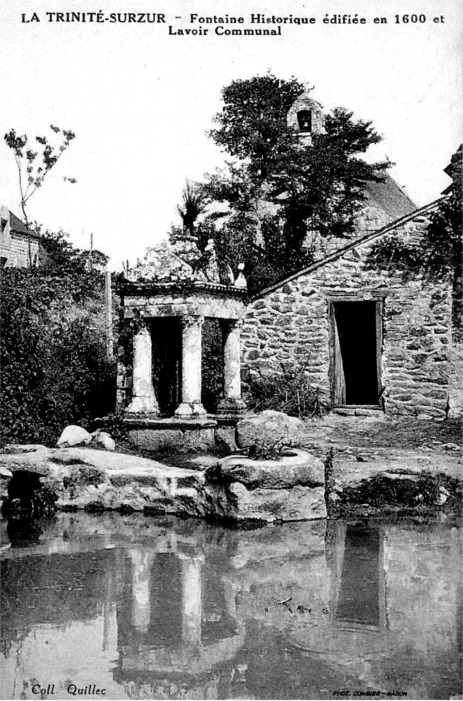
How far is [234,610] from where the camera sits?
502 centimetres

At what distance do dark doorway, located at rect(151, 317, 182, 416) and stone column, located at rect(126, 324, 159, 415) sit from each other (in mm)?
640

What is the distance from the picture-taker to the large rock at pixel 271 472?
7184mm

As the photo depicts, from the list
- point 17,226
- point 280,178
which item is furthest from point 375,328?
point 17,226

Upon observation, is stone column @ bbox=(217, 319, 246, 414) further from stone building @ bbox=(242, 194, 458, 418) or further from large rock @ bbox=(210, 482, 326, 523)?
large rock @ bbox=(210, 482, 326, 523)

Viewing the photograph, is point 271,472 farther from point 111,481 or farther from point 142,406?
point 142,406

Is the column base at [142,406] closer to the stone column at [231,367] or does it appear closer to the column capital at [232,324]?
the stone column at [231,367]

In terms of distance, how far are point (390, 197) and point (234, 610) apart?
2258cm

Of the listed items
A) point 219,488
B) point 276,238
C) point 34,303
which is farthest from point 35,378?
point 276,238

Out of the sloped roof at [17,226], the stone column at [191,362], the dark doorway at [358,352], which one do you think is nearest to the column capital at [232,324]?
the stone column at [191,362]

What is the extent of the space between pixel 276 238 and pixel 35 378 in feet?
32.8

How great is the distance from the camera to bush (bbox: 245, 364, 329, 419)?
12320 millimetres

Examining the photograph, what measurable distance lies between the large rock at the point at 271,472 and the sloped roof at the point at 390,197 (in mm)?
15721

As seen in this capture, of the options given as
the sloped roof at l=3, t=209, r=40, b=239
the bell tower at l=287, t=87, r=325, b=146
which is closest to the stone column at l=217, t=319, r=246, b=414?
the bell tower at l=287, t=87, r=325, b=146

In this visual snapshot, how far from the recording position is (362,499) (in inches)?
305
